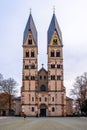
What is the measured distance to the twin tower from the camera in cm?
10406

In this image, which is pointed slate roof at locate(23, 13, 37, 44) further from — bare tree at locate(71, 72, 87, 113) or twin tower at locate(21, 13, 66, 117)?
bare tree at locate(71, 72, 87, 113)

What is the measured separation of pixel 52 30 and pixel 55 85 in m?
16.9

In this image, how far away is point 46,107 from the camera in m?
105

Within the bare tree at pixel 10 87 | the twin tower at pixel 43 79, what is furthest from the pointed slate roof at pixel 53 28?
the bare tree at pixel 10 87

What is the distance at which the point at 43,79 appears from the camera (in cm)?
10800

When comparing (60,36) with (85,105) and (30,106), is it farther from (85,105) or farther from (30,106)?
(85,105)

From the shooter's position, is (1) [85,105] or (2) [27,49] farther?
(2) [27,49]

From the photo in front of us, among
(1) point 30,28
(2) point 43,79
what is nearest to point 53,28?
(1) point 30,28

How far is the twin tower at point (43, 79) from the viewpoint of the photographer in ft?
341

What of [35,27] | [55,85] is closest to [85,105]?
[55,85]
